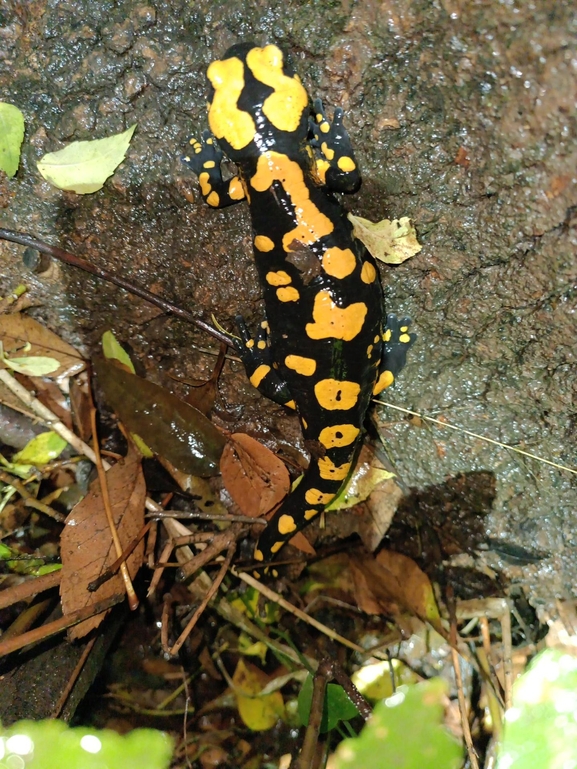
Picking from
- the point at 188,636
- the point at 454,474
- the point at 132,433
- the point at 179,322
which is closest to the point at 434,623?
the point at 454,474

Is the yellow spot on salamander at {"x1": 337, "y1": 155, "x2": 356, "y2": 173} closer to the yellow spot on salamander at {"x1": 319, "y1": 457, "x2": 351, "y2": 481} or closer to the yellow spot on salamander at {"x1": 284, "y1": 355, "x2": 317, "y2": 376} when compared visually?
the yellow spot on salamander at {"x1": 284, "y1": 355, "x2": 317, "y2": 376}

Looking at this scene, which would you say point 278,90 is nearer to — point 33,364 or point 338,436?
point 338,436

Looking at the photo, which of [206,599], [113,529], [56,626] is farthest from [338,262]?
[56,626]

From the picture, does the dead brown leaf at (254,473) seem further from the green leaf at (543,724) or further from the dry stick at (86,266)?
the green leaf at (543,724)

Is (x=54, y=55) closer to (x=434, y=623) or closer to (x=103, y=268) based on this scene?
(x=103, y=268)

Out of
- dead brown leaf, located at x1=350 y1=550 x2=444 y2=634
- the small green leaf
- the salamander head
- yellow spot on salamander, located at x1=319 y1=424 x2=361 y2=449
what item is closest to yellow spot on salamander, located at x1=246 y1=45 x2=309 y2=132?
the salamander head

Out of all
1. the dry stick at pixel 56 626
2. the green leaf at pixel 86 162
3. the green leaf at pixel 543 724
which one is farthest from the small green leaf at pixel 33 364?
the green leaf at pixel 543 724

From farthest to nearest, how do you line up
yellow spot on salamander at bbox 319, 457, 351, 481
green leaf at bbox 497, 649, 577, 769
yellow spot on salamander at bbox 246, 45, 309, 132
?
1. yellow spot on salamander at bbox 319, 457, 351, 481
2. yellow spot on salamander at bbox 246, 45, 309, 132
3. green leaf at bbox 497, 649, 577, 769
